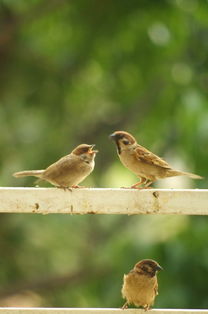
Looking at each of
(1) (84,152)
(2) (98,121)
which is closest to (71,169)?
(1) (84,152)

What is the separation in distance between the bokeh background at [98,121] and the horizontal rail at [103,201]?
12.8 feet

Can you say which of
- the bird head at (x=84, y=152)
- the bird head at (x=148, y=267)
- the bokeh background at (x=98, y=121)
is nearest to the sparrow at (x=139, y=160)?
the bird head at (x=84, y=152)

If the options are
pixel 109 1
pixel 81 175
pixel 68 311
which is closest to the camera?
pixel 68 311

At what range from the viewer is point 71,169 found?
590cm

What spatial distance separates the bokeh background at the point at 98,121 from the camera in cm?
916

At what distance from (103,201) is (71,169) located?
52.6 inches

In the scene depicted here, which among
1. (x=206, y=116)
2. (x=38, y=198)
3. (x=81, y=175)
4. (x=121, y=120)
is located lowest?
(x=38, y=198)

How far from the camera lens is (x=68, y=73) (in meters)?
12.4

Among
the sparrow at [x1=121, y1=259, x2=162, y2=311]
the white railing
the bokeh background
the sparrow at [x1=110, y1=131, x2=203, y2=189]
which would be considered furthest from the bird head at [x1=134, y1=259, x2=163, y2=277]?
the bokeh background

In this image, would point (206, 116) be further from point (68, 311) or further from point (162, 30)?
point (68, 311)

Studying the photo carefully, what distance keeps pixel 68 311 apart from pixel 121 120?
9970 millimetres

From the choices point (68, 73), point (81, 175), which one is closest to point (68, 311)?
point (81, 175)

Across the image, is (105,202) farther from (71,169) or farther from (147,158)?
A: (147,158)

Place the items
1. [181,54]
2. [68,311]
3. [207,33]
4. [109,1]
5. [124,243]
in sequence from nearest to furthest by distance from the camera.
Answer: [68,311] → [124,243] → [109,1] → [207,33] → [181,54]
